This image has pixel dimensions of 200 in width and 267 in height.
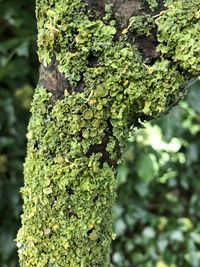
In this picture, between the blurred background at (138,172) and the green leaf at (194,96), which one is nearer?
the green leaf at (194,96)

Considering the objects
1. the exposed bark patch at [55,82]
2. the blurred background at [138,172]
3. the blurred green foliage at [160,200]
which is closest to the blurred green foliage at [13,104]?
the blurred background at [138,172]

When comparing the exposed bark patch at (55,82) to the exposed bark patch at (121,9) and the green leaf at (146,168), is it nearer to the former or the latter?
the exposed bark patch at (121,9)

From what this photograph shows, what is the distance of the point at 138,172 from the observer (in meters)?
1.56

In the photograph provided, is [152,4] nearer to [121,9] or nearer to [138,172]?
[121,9]

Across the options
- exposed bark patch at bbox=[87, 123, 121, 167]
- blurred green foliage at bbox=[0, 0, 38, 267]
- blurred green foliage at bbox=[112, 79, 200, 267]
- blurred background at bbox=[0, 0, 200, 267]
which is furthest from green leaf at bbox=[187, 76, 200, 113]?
exposed bark patch at bbox=[87, 123, 121, 167]

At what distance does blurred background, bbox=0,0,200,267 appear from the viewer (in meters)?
1.41

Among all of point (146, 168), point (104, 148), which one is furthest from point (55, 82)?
point (146, 168)

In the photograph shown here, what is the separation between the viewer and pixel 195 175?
1817mm

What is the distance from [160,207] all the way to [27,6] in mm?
813

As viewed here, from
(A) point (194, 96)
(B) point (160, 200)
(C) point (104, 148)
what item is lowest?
(C) point (104, 148)

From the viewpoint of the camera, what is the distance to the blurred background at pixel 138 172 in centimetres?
141

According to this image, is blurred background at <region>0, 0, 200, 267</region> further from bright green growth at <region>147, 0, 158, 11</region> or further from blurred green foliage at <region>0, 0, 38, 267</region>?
bright green growth at <region>147, 0, 158, 11</region>

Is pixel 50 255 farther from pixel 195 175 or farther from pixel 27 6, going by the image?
pixel 195 175

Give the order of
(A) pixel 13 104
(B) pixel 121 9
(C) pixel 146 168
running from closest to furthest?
(B) pixel 121 9 → (A) pixel 13 104 → (C) pixel 146 168
